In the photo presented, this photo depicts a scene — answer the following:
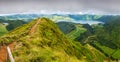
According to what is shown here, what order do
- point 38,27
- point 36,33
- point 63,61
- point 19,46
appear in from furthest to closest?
point 38,27 → point 36,33 → point 63,61 → point 19,46

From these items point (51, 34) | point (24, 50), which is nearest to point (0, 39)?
point (24, 50)

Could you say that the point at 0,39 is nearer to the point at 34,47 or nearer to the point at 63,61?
the point at 34,47

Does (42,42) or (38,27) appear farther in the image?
(38,27)

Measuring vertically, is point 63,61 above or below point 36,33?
below

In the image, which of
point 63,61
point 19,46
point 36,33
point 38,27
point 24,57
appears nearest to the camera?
point 24,57

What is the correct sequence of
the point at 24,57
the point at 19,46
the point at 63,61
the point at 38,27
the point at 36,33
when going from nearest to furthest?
the point at 24,57 → the point at 19,46 → the point at 63,61 → the point at 36,33 → the point at 38,27

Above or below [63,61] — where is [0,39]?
above

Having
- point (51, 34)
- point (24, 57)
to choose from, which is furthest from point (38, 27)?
point (24, 57)

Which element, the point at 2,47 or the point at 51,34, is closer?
the point at 2,47

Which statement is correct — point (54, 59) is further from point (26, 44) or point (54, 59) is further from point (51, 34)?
point (51, 34)
